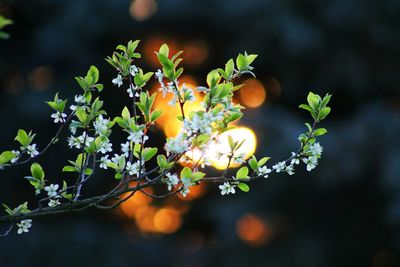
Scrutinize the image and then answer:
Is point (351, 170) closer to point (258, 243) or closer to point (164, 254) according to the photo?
point (258, 243)

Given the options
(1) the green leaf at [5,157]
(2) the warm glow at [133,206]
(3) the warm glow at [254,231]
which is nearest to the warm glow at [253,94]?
(3) the warm glow at [254,231]

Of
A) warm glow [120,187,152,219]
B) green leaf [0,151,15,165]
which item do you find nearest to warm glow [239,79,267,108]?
warm glow [120,187,152,219]

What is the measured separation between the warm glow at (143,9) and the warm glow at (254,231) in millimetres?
2258

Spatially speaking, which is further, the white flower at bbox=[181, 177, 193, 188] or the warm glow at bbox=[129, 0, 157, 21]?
the warm glow at bbox=[129, 0, 157, 21]

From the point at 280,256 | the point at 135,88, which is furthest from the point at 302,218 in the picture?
the point at 135,88

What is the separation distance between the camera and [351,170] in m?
6.80

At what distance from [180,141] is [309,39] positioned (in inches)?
225

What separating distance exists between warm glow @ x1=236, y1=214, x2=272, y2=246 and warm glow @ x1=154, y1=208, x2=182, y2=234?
3.34ft

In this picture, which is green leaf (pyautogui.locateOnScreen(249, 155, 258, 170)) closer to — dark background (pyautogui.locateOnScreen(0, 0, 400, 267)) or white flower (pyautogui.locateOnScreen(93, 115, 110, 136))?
white flower (pyautogui.locateOnScreen(93, 115, 110, 136))

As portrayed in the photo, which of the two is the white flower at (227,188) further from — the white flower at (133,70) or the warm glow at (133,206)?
the warm glow at (133,206)

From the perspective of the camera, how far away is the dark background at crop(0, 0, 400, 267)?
6.88 meters

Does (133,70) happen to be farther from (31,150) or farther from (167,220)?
(167,220)

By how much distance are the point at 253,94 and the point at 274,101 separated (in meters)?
0.25

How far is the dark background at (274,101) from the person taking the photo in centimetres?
688
